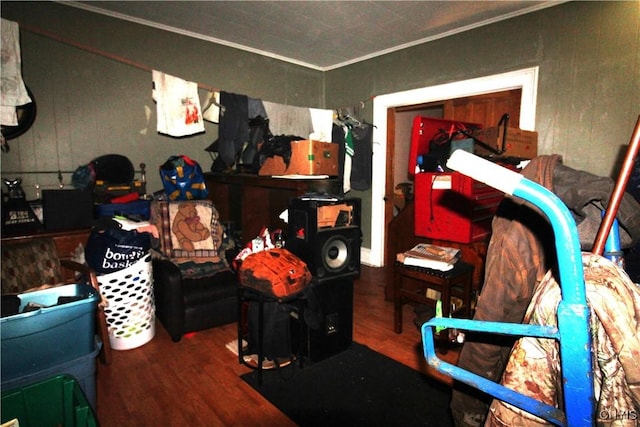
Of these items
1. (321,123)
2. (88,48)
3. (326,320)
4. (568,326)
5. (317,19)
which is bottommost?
(326,320)

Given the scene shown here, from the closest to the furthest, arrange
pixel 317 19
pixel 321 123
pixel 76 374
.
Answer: pixel 76 374
pixel 317 19
pixel 321 123

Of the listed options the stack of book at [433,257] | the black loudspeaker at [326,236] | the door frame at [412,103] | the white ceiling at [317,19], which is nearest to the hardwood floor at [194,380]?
the stack of book at [433,257]

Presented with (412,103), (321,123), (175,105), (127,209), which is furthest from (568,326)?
(321,123)

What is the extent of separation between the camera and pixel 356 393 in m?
2.04

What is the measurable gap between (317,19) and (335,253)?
233cm

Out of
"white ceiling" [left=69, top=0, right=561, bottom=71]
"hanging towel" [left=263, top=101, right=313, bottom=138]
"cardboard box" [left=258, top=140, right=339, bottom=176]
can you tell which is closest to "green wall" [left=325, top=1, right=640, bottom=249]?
"white ceiling" [left=69, top=0, right=561, bottom=71]

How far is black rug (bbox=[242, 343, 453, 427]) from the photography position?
185 cm

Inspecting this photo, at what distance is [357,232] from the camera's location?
2445 mm

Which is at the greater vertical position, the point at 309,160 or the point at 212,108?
the point at 212,108

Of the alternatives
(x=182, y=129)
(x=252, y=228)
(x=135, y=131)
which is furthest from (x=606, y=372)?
(x=135, y=131)

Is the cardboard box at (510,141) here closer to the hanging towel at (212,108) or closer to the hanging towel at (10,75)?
the hanging towel at (212,108)

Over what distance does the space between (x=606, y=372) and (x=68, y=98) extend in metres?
4.06

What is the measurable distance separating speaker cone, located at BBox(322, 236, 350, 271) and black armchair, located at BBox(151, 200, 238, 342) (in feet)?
3.15

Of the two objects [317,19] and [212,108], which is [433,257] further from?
[212,108]
